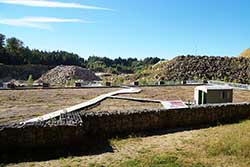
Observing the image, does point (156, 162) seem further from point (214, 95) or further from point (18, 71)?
point (18, 71)

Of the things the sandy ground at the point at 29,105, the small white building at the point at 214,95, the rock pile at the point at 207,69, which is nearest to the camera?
the sandy ground at the point at 29,105

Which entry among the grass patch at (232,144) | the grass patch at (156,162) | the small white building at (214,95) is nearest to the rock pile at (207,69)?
the small white building at (214,95)

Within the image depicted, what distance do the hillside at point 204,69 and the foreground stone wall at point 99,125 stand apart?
34.6 meters

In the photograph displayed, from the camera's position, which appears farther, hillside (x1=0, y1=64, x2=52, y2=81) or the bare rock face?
hillside (x1=0, y1=64, x2=52, y2=81)

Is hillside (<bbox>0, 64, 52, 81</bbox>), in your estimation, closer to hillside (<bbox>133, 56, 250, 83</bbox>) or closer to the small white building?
hillside (<bbox>133, 56, 250, 83</bbox>)

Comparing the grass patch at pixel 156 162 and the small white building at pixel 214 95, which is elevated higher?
the small white building at pixel 214 95

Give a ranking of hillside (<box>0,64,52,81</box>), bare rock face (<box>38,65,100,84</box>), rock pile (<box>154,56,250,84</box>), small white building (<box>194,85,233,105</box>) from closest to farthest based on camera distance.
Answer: small white building (<box>194,85,233,105</box>), rock pile (<box>154,56,250,84</box>), bare rock face (<box>38,65,100,84</box>), hillside (<box>0,64,52,81</box>)

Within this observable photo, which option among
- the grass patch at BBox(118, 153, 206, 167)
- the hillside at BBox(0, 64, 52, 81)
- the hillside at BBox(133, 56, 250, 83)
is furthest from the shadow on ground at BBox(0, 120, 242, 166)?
the hillside at BBox(0, 64, 52, 81)

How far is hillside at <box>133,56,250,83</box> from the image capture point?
52875mm

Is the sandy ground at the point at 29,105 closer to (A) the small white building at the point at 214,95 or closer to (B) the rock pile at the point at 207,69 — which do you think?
(A) the small white building at the point at 214,95

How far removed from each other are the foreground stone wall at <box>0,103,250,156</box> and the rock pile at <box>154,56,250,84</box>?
3499cm

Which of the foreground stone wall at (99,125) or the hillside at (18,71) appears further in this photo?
the hillside at (18,71)

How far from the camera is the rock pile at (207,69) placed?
173 ft

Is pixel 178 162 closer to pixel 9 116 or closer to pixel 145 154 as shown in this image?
pixel 145 154
